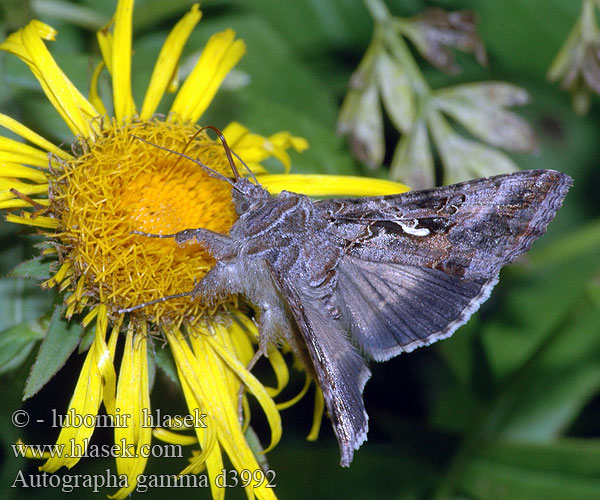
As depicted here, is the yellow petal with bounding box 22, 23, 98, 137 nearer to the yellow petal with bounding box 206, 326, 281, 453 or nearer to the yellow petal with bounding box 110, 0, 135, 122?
the yellow petal with bounding box 110, 0, 135, 122

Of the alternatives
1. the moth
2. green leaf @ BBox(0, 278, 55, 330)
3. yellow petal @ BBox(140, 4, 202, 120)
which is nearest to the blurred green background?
green leaf @ BBox(0, 278, 55, 330)

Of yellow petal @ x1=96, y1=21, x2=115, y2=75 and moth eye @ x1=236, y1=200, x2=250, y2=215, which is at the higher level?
yellow petal @ x1=96, y1=21, x2=115, y2=75

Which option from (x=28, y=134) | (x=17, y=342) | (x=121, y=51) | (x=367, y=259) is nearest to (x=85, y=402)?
(x=17, y=342)

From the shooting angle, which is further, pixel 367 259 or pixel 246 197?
pixel 367 259

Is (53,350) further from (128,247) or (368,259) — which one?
(368,259)

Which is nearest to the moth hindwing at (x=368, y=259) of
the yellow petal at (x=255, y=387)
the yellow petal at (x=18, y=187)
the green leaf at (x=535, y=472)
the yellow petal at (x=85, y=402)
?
the yellow petal at (x=255, y=387)

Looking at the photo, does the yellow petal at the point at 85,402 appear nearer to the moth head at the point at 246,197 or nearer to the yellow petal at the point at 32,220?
the yellow petal at the point at 32,220
